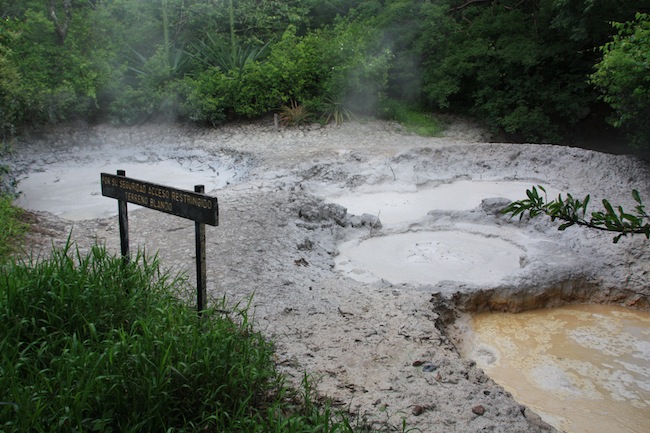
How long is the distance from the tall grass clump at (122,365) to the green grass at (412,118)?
431 inches

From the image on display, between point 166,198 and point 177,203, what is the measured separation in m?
0.13

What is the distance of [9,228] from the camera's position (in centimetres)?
573

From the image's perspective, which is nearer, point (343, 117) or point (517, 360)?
point (517, 360)

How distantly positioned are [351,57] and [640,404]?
451 inches

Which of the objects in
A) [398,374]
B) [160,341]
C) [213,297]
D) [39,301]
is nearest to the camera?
[160,341]

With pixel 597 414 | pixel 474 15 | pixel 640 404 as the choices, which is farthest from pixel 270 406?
pixel 474 15

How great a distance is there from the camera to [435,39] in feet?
48.3

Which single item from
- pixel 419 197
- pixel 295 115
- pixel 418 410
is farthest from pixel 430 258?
pixel 295 115

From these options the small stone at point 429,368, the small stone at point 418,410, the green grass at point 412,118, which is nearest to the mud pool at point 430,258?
the small stone at point 429,368

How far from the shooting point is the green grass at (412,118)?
45.9ft

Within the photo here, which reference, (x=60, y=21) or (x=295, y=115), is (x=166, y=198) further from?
(x=60, y=21)

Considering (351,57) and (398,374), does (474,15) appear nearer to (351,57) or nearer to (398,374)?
(351,57)

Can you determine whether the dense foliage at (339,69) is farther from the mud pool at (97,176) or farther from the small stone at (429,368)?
the small stone at (429,368)

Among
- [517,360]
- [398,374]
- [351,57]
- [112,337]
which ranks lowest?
[517,360]
